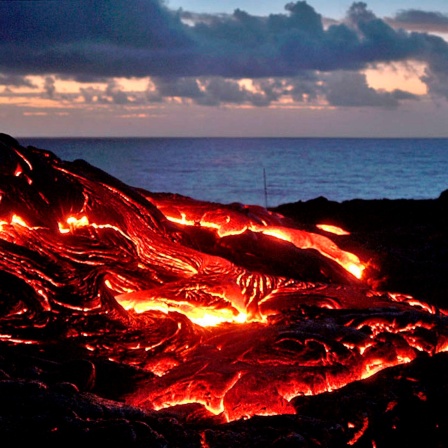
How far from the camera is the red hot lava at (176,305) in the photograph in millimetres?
4461

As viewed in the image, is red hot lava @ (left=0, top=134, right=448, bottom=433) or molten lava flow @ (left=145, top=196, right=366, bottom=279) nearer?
red hot lava @ (left=0, top=134, right=448, bottom=433)

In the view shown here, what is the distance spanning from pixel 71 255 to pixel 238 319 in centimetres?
138

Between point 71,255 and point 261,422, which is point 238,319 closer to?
point 71,255

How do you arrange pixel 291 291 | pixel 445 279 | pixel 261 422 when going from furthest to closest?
pixel 445 279
pixel 291 291
pixel 261 422

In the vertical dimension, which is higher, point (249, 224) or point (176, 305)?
point (249, 224)

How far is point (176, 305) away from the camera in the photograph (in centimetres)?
555

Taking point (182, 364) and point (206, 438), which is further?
point (182, 364)

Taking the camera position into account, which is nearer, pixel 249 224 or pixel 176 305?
pixel 176 305

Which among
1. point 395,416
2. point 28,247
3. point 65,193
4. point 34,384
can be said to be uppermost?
point 65,193

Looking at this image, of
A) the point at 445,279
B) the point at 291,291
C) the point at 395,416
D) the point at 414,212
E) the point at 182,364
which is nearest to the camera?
the point at 395,416

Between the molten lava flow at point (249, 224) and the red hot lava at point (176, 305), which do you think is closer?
the red hot lava at point (176, 305)

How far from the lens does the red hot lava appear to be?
446cm

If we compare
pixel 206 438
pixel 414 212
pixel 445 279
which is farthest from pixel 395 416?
pixel 414 212

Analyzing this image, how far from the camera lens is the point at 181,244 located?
6.12m
